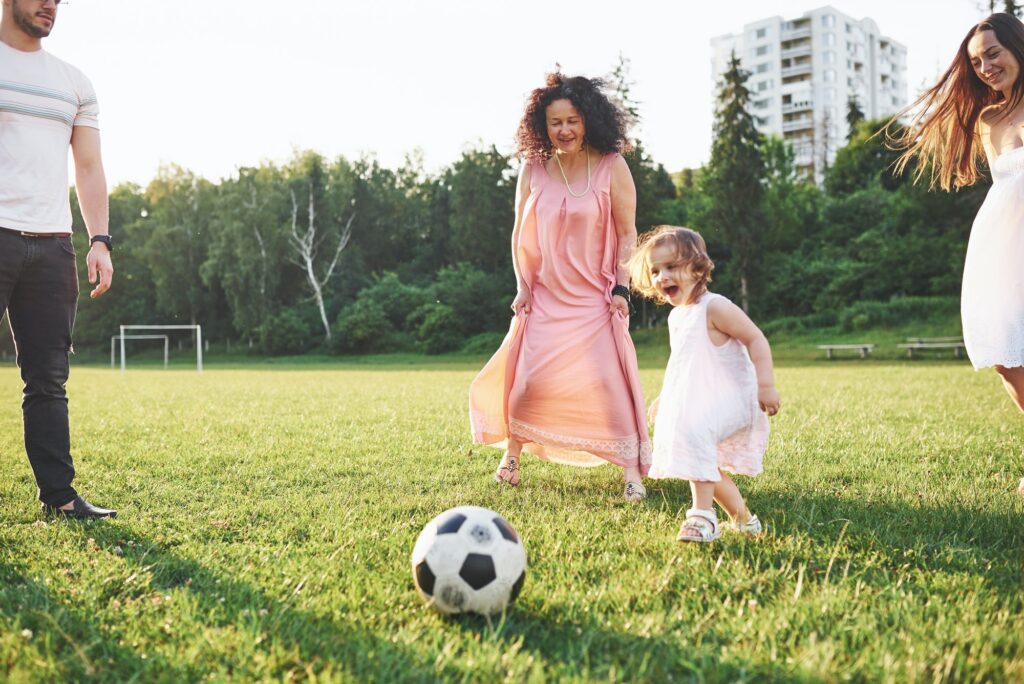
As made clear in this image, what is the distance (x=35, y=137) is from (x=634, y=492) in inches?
144

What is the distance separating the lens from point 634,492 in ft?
15.2

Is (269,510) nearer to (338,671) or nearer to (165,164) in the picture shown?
A: (338,671)

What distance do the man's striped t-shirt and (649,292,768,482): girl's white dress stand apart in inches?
119

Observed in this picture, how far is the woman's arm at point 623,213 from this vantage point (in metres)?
5.14

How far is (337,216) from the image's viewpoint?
46.5m

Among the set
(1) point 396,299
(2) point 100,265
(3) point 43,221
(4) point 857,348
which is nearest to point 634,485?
(2) point 100,265

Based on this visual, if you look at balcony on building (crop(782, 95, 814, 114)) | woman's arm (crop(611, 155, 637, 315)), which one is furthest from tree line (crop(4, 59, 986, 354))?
balcony on building (crop(782, 95, 814, 114))

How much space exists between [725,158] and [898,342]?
12.5 m

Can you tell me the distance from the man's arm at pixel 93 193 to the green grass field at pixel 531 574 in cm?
132

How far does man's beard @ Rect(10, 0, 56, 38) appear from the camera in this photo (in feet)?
12.8

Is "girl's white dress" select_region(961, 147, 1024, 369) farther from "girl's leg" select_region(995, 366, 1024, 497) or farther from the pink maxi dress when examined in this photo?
the pink maxi dress

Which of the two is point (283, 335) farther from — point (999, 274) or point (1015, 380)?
point (999, 274)

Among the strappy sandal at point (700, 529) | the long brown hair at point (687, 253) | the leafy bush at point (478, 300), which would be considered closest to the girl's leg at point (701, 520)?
the strappy sandal at point (700, 529)

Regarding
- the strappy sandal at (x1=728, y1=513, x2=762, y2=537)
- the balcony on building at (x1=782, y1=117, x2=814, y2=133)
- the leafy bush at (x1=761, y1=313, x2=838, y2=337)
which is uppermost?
the balcony on building at (x1=782, y1=117, x2=814, y2=133)
